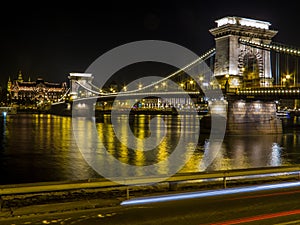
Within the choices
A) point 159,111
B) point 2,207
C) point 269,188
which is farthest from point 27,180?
point 159,111

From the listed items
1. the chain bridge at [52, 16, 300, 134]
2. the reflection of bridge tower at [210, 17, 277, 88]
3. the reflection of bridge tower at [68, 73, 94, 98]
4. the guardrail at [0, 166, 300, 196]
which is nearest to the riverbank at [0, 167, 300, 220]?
the guardrail at [0, 166, 300, 196]

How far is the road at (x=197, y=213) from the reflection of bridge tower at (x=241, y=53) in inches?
1792

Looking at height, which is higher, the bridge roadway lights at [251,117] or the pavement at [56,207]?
the bridge roadway lights at [251,117]

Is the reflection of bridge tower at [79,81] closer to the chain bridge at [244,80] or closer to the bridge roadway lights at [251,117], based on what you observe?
the chain bridge at [244,80]

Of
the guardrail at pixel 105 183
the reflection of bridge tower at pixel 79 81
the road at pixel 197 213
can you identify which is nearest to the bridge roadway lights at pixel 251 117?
the guardrail at pixel 105 183

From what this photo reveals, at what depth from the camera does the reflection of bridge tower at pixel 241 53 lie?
56281 mm

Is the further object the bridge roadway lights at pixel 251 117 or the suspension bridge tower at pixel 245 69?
the suspension bridge tower at pixel 245 69

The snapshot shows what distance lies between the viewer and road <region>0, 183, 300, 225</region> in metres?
8.05

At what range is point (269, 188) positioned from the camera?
11.7 metres

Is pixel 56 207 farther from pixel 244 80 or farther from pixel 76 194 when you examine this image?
pixel 244 80

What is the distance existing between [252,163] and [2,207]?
66.0ft

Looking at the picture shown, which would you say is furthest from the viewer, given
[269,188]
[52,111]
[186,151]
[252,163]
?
[52,111]

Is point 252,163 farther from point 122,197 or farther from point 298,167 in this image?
point 122,197

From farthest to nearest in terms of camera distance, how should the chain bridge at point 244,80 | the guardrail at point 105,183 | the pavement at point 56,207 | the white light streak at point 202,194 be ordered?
the chain bridge at point 244,80
the white light streak at point 202,194
the guardrail at point 105,183
the pavement at point 56,207
